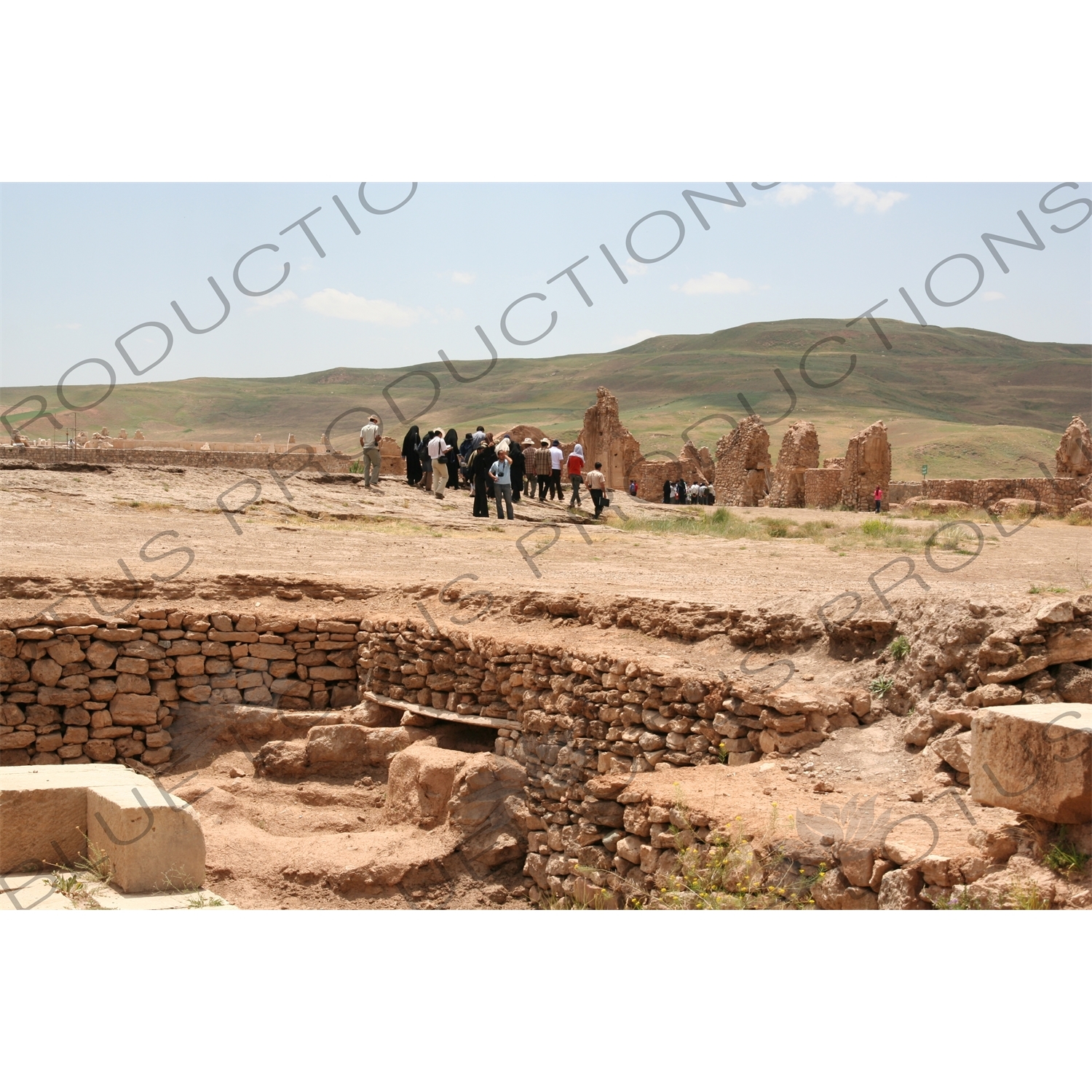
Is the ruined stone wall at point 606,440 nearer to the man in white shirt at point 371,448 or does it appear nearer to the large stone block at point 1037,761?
the man in white shirt at point 371,448

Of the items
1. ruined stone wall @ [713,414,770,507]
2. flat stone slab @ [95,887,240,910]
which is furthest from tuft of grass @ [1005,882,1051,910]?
ruined stone wall @ [713,414,770,507]

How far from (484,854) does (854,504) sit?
22111 millimetres

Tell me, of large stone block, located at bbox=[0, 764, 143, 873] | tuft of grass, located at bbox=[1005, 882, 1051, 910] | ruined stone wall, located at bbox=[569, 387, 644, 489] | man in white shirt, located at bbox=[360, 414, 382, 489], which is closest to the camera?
tuft of grass, located at bbox=[1005, 882, 1051, 910]

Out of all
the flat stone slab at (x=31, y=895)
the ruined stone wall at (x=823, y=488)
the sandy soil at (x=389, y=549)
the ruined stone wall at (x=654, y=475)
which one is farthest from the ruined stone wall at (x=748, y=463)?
the flat stone slab at (x=31, y=895)

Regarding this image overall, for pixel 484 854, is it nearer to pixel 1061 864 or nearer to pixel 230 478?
pixel 1061 864

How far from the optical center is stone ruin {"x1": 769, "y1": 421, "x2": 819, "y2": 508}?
29625 mm

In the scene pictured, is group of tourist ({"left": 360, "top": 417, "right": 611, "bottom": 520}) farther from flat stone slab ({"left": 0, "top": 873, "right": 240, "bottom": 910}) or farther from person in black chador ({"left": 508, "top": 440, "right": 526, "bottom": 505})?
flat stone slab ({"left": 0, "top": 873, "right": 240, "bottom": 910})

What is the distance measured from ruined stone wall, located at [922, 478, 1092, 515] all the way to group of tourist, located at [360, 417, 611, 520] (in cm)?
1087

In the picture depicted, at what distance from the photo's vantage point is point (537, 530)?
A: 1599cm

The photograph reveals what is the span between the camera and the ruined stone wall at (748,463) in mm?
30688

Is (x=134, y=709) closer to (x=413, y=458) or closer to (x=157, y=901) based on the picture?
(x=157, y=901)

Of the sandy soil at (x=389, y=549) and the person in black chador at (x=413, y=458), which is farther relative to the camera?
the person in black chador at (x=413, y=458)

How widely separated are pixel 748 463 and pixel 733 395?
2334 inches

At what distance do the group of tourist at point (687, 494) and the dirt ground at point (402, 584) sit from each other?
13903mm
